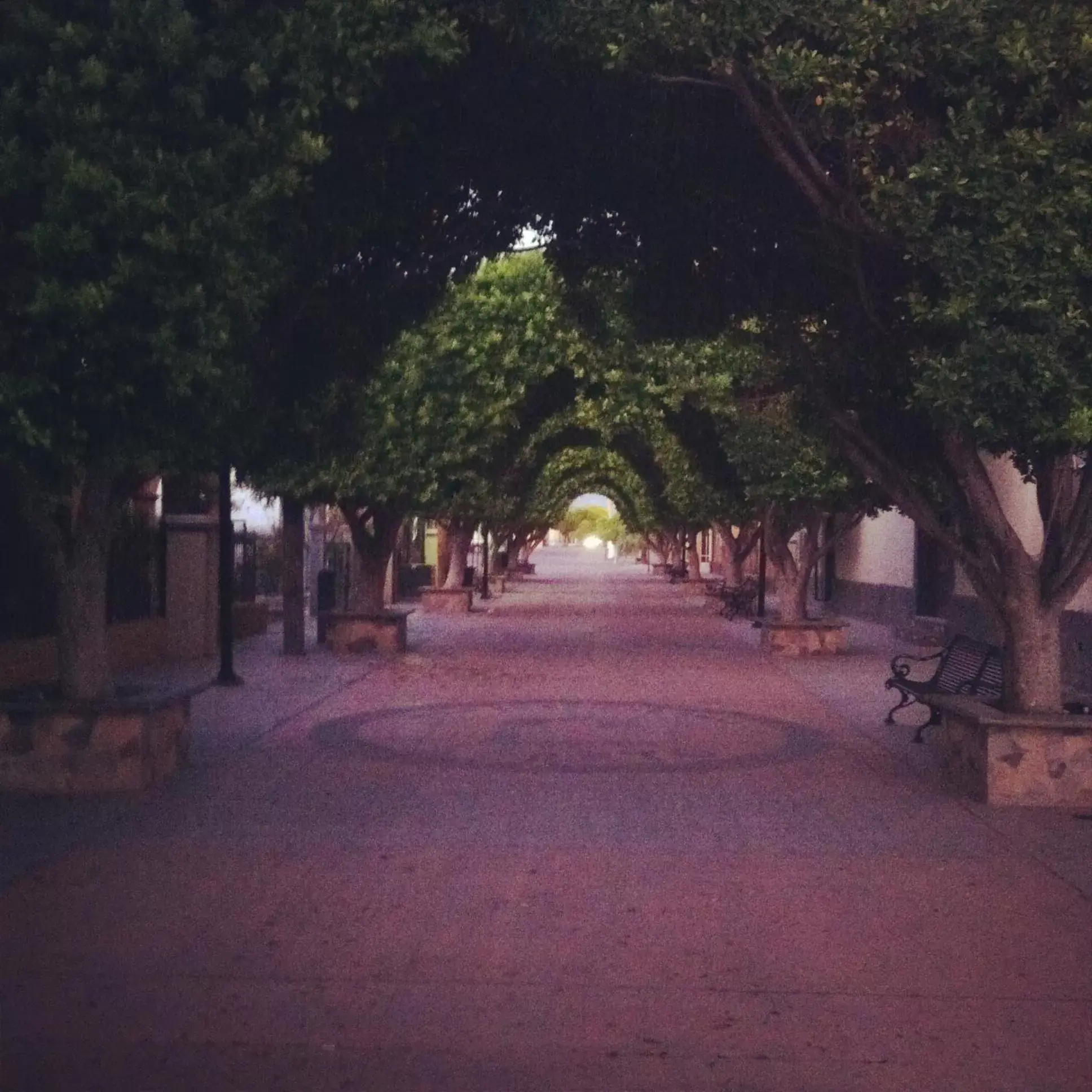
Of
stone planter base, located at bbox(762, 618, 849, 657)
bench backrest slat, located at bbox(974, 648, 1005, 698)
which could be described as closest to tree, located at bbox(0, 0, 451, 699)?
bench backrest slat, located at bbox(974, 648, 1005, 698)

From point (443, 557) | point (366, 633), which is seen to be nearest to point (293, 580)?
point (366, 633)

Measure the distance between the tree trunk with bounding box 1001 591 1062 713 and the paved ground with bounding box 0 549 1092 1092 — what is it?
883 millimetres

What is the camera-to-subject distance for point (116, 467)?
1061cm

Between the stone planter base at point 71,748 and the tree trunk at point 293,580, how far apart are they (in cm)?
1235

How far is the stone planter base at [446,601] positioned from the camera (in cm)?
3862

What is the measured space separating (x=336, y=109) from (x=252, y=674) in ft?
37.0

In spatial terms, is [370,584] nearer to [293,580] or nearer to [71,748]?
[293,580]

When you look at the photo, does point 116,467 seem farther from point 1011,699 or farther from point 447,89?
point 1011,699

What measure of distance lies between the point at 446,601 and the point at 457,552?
1524mm

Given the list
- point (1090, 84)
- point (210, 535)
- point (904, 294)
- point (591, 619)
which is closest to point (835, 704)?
point (904, 294)

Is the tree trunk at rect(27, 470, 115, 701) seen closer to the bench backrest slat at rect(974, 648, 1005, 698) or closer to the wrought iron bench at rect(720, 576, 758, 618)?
the bench backrest slat at rect(974, 648, 1005, 698)

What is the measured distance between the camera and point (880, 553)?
35344 millimetres

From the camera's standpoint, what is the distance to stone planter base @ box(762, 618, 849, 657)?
81.6 feet

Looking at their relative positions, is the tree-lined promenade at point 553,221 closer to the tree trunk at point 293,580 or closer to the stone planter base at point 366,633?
the tree trunk at point 293,580
